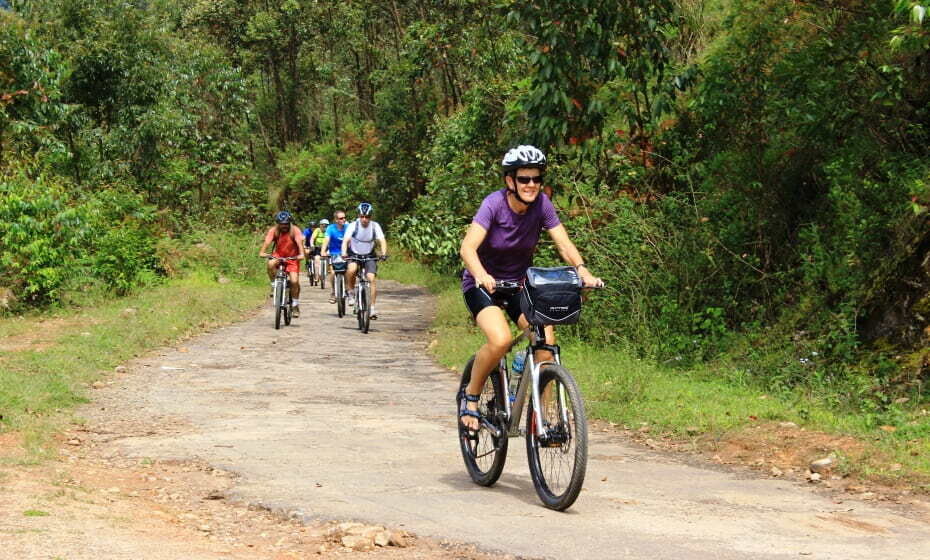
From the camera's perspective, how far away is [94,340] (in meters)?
14.8

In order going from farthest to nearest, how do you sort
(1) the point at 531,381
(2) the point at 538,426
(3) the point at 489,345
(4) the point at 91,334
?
(4) the point at 91,334 < (3) the point at 489,345 < (1) the point at 531,381 < (2) the point at 538,426

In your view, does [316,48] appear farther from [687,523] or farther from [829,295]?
[687,523]

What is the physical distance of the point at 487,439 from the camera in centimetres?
738

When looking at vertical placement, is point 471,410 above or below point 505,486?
above

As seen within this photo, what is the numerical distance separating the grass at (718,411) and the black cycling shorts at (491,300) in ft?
9.07

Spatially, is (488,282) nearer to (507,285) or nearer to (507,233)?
(507,285)

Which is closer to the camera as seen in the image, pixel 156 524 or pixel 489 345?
pixel 156 524

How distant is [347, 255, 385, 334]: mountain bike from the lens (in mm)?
19047

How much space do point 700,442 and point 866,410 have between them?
5.85 feet

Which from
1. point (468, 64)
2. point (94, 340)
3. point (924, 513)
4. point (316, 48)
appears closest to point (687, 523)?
point (924, 513)

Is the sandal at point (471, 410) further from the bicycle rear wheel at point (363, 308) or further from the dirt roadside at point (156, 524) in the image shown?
the bicycle rear wheel at point (363, 308)

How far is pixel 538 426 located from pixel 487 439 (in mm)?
889

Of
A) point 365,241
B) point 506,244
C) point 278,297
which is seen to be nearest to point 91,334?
point 278,297

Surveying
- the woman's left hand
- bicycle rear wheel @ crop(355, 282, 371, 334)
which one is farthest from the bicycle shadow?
bicycle rear wheel @ crop(355, 282, 371, 334)
